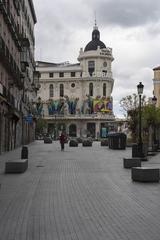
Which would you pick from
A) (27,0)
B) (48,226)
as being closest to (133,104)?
(27,0)

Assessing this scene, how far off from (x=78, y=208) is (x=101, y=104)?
105 m

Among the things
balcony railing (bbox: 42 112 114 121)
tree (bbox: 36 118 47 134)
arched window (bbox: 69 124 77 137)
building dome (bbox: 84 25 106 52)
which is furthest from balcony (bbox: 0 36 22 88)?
building dome (bbox: 84 25 106 52)

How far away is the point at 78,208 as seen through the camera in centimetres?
1026

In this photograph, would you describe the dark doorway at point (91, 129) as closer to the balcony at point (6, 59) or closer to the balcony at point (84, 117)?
the balcony at point (84, 117)

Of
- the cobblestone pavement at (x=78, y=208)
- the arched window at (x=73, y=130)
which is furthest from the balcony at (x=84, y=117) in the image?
the cobblestone pavement at (x=78, y=208)

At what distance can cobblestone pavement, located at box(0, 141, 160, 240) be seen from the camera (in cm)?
781

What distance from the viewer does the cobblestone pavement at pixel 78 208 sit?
781 cm

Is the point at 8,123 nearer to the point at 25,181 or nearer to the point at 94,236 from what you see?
the point at 25,181

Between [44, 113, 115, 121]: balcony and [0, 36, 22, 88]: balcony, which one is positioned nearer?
[0, 36, 22, 88]: balcony

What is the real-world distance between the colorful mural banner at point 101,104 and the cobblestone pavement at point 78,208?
98.1m

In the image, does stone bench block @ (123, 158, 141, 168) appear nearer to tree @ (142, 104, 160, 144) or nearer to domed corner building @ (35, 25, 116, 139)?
tree @ (142, 104, 160, 144)

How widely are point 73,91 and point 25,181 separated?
10545 cm

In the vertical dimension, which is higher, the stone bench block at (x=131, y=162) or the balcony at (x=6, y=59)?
the balcony at (x=6, y=59)

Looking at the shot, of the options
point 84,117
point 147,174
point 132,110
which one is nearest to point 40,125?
point 84,117
